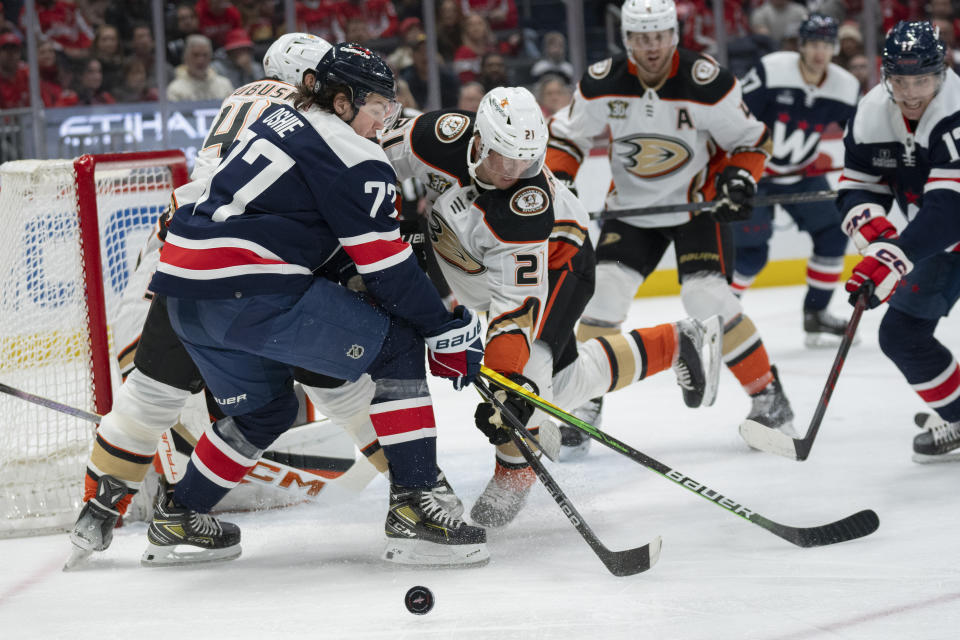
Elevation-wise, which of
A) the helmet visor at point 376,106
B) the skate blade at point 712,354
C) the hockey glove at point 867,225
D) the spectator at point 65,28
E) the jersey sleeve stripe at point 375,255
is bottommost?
the skate blade at point 712,354

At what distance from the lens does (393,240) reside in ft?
6.85

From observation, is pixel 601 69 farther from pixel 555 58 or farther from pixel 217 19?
pixel 217 19

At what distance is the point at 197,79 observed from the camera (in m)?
5.80

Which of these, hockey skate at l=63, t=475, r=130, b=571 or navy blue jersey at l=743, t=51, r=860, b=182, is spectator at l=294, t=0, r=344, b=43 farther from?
hockey skate at l=63, t=475, r=130, b=571

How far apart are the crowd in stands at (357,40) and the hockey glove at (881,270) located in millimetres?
3440

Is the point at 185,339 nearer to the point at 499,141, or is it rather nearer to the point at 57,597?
the point at 57,597

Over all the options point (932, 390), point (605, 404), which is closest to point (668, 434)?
point (605, 404)

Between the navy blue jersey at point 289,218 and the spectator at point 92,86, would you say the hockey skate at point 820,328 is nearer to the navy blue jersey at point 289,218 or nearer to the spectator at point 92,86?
the navy blue jersey at point 289,218

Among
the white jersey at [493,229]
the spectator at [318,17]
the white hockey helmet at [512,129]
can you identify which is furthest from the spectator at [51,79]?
the white hockey helmet at [512,129]

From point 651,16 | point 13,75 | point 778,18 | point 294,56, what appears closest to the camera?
point 294,56

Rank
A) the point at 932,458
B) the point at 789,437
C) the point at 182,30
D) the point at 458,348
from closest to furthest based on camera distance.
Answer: the point at 458,348, the point at 789,437, the point at 932,458, the point at 182,30

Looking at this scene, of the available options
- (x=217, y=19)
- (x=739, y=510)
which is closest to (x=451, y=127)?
(x=739, y=510)

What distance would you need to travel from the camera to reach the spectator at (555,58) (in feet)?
20.0

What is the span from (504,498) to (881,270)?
1.02 metres
